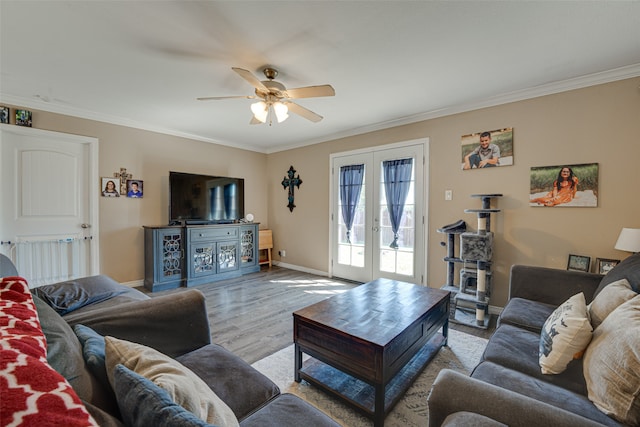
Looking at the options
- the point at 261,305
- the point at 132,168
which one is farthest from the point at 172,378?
the point at 132,168

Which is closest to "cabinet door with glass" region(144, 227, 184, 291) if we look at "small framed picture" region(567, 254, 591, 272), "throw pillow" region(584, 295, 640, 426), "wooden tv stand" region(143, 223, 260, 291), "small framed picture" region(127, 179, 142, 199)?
"wooden tv stand" region(143, 223, 260, 291)

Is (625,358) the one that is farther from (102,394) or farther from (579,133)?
(579,133)

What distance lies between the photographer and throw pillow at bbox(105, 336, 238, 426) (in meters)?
0.75

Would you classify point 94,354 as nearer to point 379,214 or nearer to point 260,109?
point 260,109

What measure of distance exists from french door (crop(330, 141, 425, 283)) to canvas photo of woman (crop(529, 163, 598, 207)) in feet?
3.91

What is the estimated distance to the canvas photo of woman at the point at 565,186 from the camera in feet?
8.32

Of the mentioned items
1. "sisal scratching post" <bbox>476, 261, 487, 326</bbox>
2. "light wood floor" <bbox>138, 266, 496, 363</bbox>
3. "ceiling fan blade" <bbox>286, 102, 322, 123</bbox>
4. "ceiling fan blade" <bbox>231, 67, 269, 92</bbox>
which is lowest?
"light wood floor" <bbox>138, 266, 496, 363</bbox>

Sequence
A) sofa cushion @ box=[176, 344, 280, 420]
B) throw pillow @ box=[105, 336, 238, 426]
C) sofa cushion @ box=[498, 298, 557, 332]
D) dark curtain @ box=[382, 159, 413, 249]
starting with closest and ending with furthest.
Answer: throw pillow @ box=[105, 336, 238, 426], sofa cushion @ box=[176, 344, 280, 420], sofa cushion @ box=[498, 298, 557, 332], dark curtain @ box=[382, 159, 413, 249]

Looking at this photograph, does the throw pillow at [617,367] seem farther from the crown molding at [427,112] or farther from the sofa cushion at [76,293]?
the sofa cushion at [76,293]

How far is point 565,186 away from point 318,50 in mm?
2691

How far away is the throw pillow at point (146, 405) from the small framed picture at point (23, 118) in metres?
3.96

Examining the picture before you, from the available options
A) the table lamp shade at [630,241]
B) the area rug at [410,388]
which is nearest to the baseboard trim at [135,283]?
the area rug at [410,388]

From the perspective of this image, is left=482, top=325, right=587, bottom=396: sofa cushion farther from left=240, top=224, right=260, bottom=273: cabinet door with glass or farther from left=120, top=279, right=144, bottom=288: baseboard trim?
left=120, top=279, right=144, bottom=288: baseboard trim

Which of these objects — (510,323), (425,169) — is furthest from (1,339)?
(425,169)
